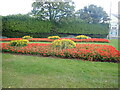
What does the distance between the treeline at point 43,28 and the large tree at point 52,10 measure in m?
0.49

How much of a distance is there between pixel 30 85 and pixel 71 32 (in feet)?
30.3

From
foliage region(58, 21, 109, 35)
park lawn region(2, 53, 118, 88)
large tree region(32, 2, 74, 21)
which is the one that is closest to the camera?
park lawn region(2, 53, 118, 88)

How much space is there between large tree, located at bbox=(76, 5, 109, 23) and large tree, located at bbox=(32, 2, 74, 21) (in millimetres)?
1088

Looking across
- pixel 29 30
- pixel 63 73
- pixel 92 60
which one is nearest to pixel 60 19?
pixel 29 30

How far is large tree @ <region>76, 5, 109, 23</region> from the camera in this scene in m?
10.1

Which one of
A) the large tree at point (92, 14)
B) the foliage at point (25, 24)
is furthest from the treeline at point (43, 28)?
the large tree at point (92, 14)

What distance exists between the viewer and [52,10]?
959 cm

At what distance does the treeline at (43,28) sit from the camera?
940cm

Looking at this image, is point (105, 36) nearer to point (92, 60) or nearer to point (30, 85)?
point (92, 60)

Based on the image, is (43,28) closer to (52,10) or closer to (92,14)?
(52,10)

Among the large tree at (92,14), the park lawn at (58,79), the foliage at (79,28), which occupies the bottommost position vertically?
the park lawn at (58,79)

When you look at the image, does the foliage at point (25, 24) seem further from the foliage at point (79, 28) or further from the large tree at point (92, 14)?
the large tree at point (92, 14)

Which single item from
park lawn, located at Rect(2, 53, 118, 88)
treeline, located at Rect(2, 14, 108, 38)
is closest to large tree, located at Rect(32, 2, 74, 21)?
treeline, located at Rect(2, 14, 108, 38)

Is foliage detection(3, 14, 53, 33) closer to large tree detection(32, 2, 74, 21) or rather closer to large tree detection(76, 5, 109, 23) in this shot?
large tree detection(32, 2, 74, 21)
